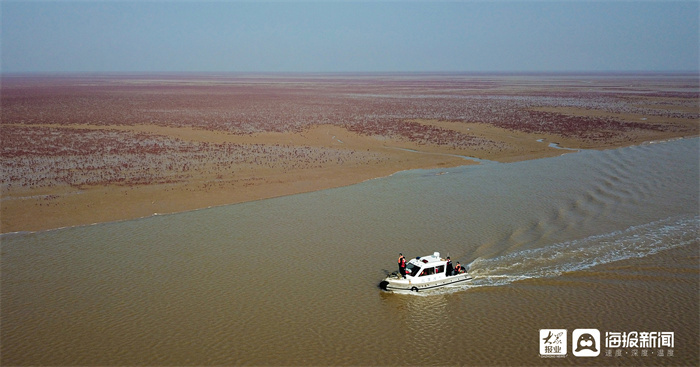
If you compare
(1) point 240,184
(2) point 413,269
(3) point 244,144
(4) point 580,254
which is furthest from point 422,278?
(3) point 244,144

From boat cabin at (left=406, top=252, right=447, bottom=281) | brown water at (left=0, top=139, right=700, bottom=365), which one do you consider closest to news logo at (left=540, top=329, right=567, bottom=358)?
brown water at (left=0, top=139, right=700, bottom=365)

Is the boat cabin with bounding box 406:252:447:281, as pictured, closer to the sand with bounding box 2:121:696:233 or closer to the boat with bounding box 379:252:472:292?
the boat with bounding box 379:252:472:292

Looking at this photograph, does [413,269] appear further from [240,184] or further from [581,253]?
[240,184]

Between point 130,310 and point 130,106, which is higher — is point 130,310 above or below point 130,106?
below

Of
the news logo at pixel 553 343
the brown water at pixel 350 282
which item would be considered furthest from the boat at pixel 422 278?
the news logo at pixel 553 343

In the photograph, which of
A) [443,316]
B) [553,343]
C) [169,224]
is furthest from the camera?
[169,224]

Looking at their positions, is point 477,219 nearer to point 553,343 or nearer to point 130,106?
point 553,343

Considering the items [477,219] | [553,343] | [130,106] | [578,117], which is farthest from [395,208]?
[130,106]
